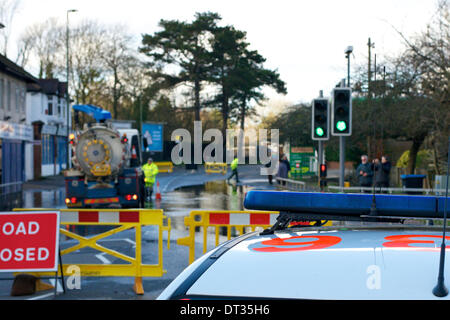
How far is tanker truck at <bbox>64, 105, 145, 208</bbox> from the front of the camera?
20203 millimetres

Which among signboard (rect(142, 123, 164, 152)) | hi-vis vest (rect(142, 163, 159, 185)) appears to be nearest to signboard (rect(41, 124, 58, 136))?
signboard (rect(142, 123, 164, 152))

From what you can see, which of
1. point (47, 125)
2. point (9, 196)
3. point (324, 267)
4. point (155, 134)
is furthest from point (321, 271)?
point (155, 134)

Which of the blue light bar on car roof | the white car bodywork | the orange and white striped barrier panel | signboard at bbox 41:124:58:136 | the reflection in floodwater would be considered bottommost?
the reflection in floodwater

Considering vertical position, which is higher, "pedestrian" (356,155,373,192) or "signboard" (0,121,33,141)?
"signboard" (0,121,33,141)

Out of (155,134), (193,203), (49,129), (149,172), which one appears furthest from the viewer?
(155,134)

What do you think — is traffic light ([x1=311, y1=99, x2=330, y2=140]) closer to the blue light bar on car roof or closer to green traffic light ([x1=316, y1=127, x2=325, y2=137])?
green traffic light ([x1=316, y1=127, x2=325, y2=137])

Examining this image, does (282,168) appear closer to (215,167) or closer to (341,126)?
(341,126)

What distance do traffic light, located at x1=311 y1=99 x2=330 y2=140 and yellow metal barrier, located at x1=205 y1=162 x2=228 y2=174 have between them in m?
40.3

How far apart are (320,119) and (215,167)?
4413 cm

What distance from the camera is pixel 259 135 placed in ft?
170

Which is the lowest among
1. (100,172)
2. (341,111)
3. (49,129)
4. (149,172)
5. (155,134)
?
(149,172)

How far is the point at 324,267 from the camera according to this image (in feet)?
7.70

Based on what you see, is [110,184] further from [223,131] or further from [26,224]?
[223,131]

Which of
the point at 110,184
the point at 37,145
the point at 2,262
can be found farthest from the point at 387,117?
the point at 37,145
